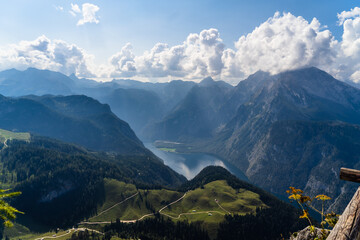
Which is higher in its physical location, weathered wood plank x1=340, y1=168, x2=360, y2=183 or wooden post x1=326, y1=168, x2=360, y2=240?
weathered wood plank x1=340, y1=168, x2=360, y2=183

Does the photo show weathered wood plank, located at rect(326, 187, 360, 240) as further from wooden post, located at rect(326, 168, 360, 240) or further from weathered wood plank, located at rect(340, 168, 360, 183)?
weathered wood plank, located at rect(340, 168, 360, 183)

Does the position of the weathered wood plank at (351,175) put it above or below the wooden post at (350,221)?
above

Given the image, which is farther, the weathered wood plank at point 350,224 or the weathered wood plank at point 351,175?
the weathered wood plank at point 351,175

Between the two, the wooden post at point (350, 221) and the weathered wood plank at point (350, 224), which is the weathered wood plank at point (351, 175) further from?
the weathered wood plank at point (350, 224)

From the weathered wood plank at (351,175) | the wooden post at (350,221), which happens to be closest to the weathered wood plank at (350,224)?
the wooden post at (350,221)

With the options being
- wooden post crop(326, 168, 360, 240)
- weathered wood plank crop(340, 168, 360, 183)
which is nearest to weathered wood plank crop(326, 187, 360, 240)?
wooden post crop(326, 168, 360, 240)

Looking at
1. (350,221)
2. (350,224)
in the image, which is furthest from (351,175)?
(350,224)

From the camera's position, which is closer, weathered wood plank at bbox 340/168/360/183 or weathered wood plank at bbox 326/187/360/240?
weathered wood plank at bbox 326/187/360/240
